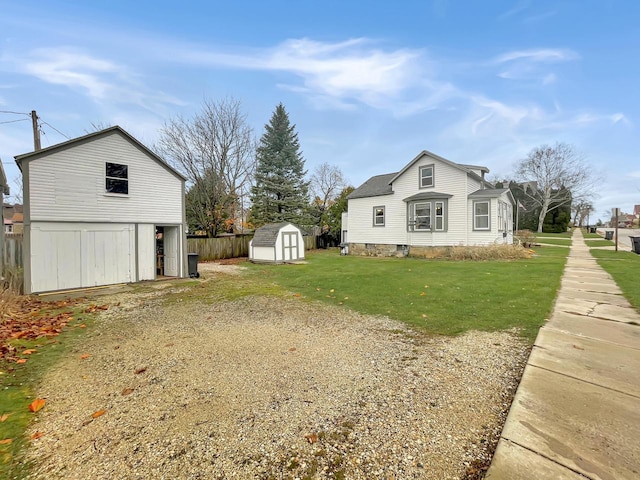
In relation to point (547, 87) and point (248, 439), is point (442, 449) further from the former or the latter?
point (547, 87)

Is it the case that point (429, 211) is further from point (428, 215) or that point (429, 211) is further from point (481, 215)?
point (481, 215)

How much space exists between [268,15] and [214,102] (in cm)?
1179

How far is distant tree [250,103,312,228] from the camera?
27070 millimetres

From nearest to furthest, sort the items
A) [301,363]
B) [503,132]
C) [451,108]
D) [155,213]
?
[301,363] < [155,213] < [451,108] < [503,132]

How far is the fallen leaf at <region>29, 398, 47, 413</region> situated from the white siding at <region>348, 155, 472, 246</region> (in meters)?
18.0

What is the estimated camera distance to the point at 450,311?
241 inches

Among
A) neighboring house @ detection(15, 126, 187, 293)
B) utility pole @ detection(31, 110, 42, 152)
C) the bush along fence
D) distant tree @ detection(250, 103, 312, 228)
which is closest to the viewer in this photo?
neighboring house @ detection(15, 126, 187, 293)

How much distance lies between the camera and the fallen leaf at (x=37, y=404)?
2863 mm

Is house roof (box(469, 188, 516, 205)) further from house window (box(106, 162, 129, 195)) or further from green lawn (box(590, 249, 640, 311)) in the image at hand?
house window (box(106, 162, 129, 195))

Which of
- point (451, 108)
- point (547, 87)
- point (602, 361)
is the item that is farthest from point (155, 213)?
point (547, 87)

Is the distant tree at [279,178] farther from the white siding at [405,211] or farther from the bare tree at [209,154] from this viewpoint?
the white siding at [405,211]

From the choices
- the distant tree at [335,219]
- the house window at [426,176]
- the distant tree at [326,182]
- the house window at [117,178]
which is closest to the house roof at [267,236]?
the house window at [117,178]

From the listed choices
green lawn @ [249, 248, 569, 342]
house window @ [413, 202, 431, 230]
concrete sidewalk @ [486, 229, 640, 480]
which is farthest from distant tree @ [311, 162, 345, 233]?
concrete sidewalk @ [486, 229, 640, 480]

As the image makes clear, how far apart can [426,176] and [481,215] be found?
4012mm
